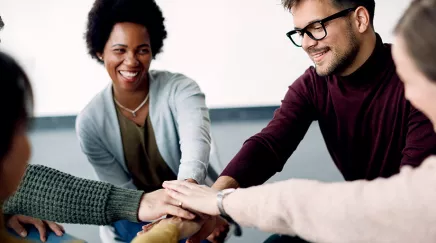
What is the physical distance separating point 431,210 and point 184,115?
1.07 meters

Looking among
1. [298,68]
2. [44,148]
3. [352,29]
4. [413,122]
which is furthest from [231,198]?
[44,148]

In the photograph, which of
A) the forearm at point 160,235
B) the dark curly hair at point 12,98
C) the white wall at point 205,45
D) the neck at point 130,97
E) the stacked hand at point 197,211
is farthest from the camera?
the white wall at point 205,45

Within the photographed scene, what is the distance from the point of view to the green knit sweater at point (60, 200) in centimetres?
132

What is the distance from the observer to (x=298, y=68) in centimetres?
345

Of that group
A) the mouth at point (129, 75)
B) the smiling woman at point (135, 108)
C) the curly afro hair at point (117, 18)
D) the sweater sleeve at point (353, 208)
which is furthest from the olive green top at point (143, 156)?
the sweater sleeve at point (353, 208)

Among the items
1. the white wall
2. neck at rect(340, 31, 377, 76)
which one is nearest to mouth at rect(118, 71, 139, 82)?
neck at rect(340, 31, 377, 76)

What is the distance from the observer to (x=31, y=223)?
136cm

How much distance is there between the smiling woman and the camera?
175 centimetres

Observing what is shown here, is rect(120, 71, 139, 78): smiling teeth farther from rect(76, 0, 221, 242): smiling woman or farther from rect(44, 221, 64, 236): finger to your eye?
rect(44, 221, 64, 236): finger

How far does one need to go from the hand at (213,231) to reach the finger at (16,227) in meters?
0.46

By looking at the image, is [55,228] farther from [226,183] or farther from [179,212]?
[226,183]

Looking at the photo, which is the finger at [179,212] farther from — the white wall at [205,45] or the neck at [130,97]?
the white wall at [205,45]

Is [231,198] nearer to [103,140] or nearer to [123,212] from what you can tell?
[123,212]

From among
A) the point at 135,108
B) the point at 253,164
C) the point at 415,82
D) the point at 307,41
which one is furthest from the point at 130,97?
the point at 415,82
